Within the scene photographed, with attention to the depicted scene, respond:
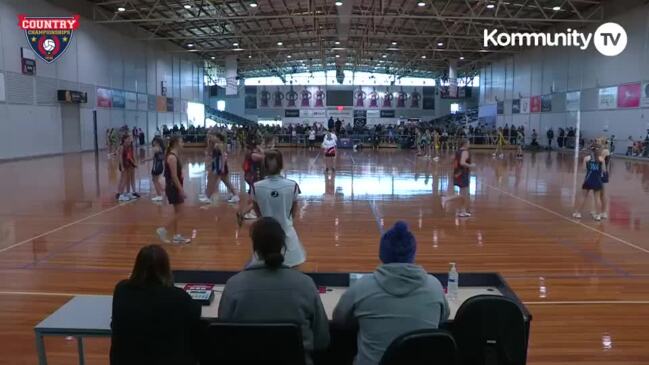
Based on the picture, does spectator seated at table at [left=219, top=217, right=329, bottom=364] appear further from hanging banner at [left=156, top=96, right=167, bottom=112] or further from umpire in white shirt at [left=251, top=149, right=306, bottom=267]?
hanging banner at [left=156, top=96, right=167, bottom=112]

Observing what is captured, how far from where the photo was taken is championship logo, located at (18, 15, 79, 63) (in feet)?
63.0

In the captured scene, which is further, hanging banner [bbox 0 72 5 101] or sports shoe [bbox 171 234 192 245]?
hanging banner [bbox 0 72 5 101]

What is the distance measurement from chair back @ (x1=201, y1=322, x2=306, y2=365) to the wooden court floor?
2071mm

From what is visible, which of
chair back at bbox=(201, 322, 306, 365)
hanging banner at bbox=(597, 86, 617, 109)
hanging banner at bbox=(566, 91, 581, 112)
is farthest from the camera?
hanging banner at bbox=(566, 91, 581, 112)

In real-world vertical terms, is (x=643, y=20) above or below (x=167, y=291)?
above

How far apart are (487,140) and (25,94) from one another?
88.6ft

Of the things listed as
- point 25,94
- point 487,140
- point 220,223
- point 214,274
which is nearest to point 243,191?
point 220,223

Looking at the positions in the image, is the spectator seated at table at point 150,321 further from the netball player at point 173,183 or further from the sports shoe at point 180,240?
the sports shoe at point 180,240

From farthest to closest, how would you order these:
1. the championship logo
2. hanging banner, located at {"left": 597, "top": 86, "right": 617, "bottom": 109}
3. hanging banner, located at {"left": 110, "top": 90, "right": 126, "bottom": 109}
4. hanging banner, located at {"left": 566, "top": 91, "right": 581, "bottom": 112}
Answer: hanging banner, located at {"left": 110, "top": 90, "right": 126, "bottom": 109} → hanging banner, located at {"left": 566, "top": 91, "right": 581, "bottom": 112} → hanging banner, located at {"left": 597, "top": 86, "right": 617, "bottom": 109} → the championship logo

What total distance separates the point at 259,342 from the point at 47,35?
20.6m

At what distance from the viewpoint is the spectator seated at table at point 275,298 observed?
2680mm

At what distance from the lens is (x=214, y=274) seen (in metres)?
3.62

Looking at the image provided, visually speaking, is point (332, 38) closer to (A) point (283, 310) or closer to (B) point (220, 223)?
(B) point (220, 223)

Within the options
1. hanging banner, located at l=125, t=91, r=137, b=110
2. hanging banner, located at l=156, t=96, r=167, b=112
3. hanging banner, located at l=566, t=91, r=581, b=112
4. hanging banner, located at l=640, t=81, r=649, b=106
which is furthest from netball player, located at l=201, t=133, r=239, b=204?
hanging banner, located at l=156, t=96, r=167, b=112
